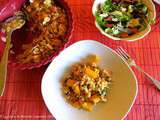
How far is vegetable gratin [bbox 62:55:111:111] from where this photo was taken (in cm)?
90

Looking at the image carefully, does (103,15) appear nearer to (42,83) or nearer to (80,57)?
(80,57)

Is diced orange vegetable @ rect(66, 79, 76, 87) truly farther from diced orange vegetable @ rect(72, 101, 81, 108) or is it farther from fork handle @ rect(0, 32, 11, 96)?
fork handle @ rect(0, 32, 11, 96)

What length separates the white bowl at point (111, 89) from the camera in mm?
887

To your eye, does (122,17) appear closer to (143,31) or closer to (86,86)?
(143,31)

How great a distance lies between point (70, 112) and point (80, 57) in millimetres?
190

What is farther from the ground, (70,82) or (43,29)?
(43,29)

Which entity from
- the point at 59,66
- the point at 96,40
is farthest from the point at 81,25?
the point at 59,66

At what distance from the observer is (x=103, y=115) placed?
895 mm

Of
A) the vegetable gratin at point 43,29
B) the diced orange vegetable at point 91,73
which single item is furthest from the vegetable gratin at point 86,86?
the vegetable gratin at point 43,29

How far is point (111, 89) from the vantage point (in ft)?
3.07

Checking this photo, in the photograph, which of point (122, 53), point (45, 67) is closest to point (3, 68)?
point (45, 67)

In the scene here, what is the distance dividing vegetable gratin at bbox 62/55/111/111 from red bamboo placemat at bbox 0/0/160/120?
0.29ft

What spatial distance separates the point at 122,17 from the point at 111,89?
0.86 ft

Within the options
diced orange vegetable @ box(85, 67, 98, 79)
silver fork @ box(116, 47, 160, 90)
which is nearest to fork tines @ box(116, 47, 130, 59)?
silver fork @ box(116, 47, 160, 90)
